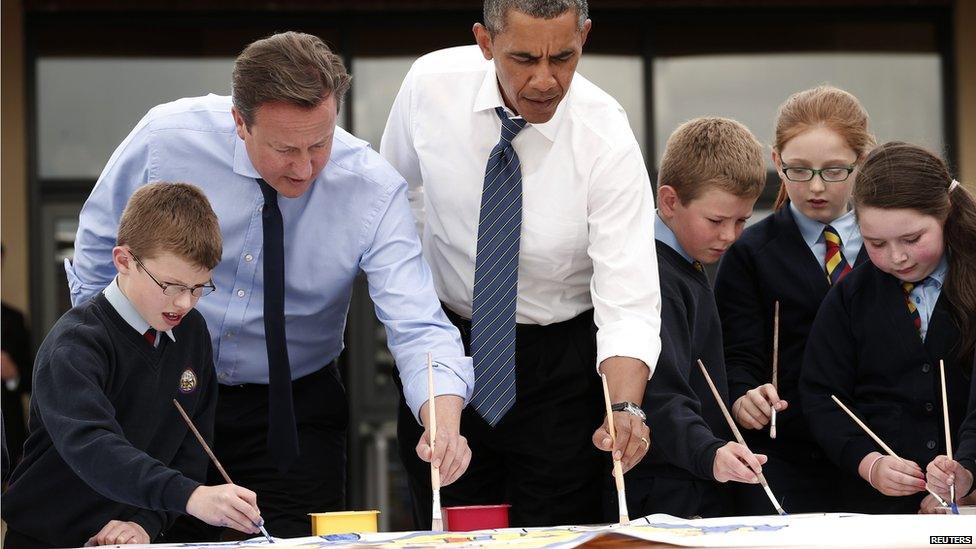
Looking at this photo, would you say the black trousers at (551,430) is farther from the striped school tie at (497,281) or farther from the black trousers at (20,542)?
the black trousers at (20,542)

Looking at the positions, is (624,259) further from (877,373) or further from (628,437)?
(877,373)

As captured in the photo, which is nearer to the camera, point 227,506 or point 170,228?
point 227,506

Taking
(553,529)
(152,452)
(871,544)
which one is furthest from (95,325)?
(871,544)

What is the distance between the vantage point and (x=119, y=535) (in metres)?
2.34

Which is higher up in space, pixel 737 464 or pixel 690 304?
pixel 690 304

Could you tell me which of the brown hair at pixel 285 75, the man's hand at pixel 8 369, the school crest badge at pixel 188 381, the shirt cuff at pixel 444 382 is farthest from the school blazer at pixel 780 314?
the man's hand at pixel 8 369

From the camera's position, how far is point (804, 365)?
299 cm

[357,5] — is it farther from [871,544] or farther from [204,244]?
[871,544]

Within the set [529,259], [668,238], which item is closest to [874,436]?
[668,238]

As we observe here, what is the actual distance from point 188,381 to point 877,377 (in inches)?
56.7

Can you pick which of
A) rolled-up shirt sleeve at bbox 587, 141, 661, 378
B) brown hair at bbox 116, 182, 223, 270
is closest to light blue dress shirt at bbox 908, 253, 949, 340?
rolled-up shirt sleeve at bbox 587, 141, 661, 378

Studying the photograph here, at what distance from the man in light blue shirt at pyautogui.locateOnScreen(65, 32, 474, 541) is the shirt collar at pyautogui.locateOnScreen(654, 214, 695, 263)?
1.94ft

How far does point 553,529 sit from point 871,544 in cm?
52

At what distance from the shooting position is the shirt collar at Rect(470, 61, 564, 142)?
9.35 ft
